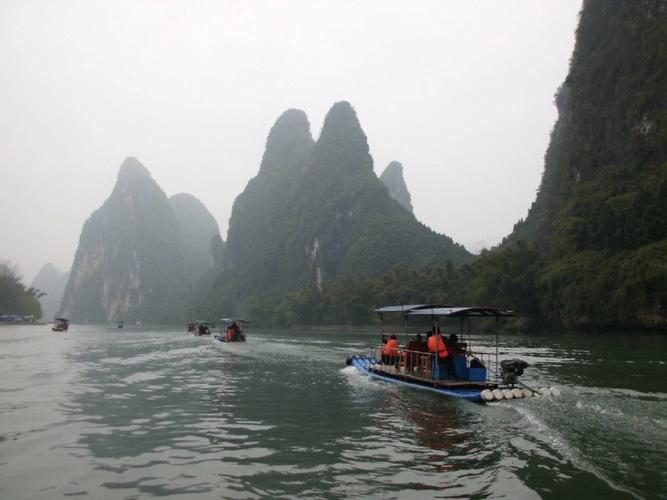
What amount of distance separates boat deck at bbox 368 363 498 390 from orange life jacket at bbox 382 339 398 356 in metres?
0.47

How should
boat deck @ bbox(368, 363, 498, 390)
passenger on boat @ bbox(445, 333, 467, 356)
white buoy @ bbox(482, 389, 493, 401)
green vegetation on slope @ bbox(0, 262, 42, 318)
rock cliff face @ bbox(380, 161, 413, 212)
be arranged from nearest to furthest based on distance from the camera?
white buoy @ bbox(482, 389, 493, 401)
boat deck @ bbox(368, 363, 498, 390)
passenger on boat @ bbox(445, 333, 467, 356)
green vegetation on slope @ bbox(0, 262, 42, 318)
rock cliff face @ bbox(380, 161, 413, 212)

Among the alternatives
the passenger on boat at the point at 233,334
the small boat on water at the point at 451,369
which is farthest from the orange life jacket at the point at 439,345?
the passenger on boat at the point at 233,334

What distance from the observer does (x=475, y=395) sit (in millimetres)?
13492

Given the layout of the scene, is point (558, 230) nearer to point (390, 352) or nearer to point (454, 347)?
point (390, 352)

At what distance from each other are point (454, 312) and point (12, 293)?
10642 centimetres

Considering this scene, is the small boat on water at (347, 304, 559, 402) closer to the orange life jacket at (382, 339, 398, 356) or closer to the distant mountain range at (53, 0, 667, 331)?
the orange life jacket at (382, 339, 398, 356)

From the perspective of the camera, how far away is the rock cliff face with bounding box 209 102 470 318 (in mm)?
108312

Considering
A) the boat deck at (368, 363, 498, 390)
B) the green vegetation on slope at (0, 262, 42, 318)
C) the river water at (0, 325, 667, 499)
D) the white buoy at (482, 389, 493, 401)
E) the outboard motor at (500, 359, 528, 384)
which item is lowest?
the river water at (0, 325, 667, 499)

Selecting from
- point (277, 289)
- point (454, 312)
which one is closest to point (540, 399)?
point (454, 312)

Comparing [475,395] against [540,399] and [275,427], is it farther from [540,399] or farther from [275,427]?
[275,427]

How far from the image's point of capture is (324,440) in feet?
31.7

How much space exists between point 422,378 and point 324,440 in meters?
7.16

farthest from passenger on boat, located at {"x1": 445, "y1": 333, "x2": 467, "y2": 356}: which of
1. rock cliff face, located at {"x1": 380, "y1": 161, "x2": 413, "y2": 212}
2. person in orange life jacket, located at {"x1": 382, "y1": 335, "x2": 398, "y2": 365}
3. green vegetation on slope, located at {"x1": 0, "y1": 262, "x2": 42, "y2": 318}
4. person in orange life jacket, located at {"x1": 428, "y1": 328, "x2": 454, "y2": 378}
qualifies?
rock cliff face, located at {"x1": 380, "y1": 161, "x2": 413, "y2": 212}

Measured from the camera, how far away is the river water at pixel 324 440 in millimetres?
7164
